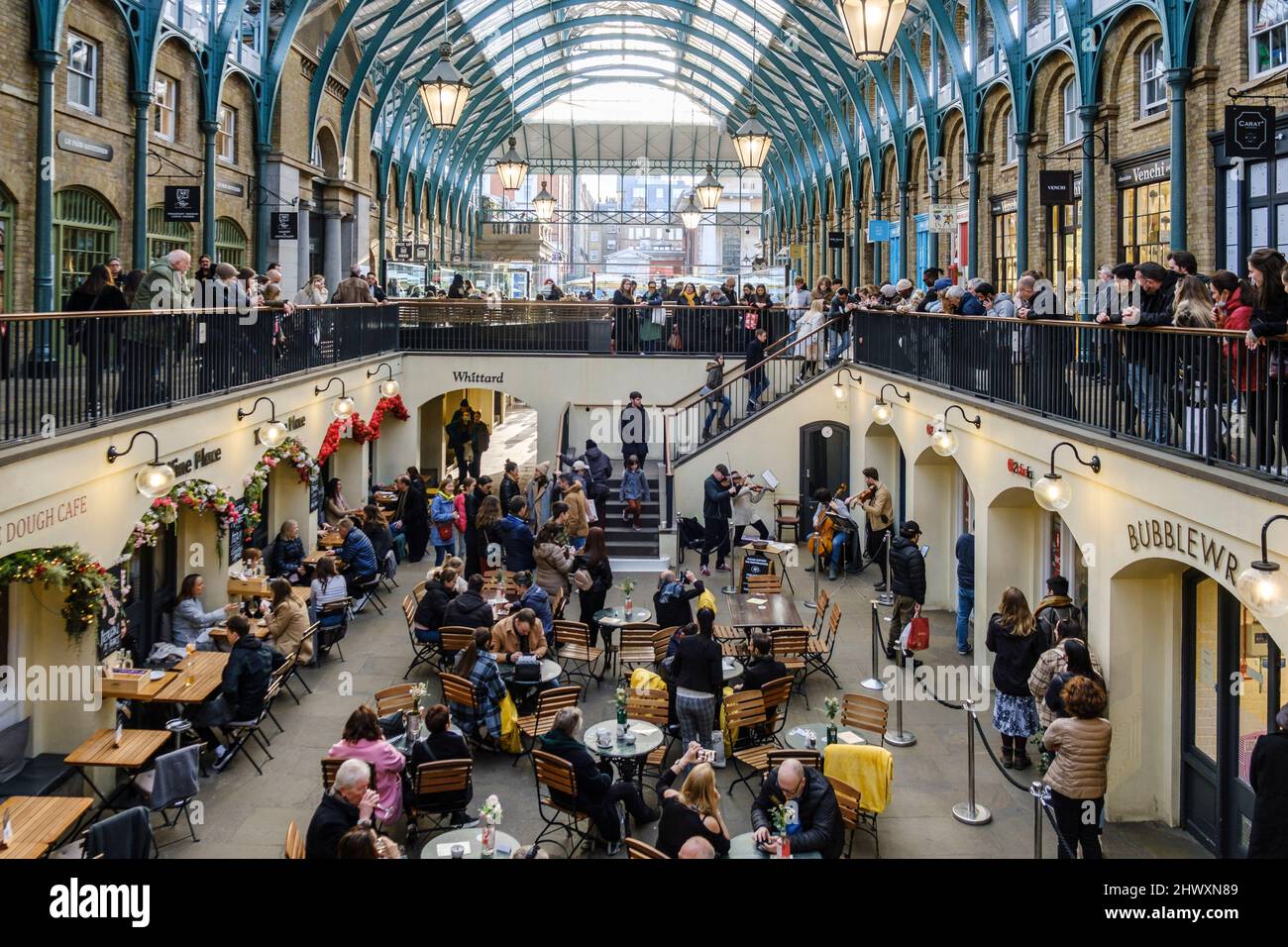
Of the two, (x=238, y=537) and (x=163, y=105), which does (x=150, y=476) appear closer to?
(x=238, y=537)

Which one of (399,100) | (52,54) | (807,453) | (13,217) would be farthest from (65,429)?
(399,100)

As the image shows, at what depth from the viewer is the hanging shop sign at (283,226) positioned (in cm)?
2228

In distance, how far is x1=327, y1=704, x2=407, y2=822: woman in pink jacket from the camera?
8.96 meters

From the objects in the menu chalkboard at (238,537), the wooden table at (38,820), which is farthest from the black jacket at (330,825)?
the menu chalkboard at (238,537)

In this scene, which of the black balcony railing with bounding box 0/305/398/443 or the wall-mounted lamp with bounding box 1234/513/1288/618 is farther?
the black balcony railing with bounding box 0/305/398/443

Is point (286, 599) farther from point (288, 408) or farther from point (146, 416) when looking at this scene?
point (288, 408)

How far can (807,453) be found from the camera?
2262 centimetres

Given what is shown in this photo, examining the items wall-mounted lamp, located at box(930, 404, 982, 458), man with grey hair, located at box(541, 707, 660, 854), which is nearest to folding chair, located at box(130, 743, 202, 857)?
man with grey hair, located at box(541, 707, 660, 854)

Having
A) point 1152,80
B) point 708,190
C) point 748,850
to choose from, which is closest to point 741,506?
point 1152,80

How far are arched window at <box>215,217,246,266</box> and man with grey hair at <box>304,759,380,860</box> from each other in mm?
15807

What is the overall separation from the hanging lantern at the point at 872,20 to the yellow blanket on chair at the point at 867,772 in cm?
646

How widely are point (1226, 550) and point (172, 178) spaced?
57.3ft

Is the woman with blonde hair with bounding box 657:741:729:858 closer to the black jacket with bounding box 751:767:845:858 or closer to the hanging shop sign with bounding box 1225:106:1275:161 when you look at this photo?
the black jacket with bounding box 751:767:845:858

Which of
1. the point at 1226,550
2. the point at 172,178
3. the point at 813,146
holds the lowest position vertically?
the point at 1226,550
